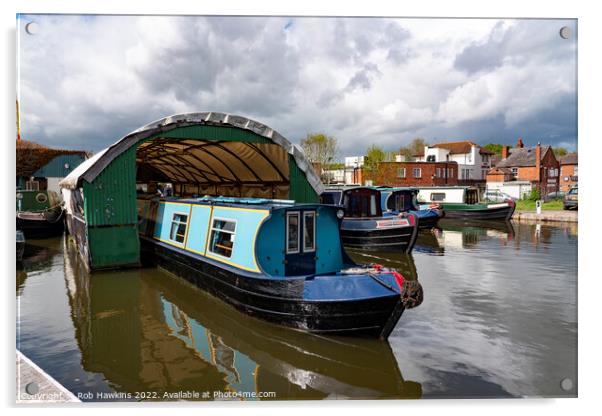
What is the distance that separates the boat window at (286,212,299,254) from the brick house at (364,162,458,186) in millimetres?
32695

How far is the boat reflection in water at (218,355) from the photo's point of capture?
5.33 metres

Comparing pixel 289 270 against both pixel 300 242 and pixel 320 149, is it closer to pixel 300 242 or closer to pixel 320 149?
pixel 300 242

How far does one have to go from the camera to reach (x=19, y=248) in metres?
12.2

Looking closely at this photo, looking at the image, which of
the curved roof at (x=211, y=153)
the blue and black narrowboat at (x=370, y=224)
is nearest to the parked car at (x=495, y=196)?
the blue and black narrowboat at (x=370, y=224)

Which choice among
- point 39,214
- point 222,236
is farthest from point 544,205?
point 39,214

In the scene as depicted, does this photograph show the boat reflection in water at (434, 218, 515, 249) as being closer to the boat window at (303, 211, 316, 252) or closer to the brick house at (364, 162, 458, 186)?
the boat window at (303, 211, 316, 252)

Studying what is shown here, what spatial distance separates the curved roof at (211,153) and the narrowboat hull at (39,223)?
5429 mm

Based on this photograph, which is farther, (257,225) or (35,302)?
(35,302)

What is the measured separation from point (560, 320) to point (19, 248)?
46.5 feet

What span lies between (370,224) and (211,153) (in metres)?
6.64

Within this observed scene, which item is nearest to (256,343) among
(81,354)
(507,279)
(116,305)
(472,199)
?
(81,354)

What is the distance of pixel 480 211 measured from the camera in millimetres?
26594

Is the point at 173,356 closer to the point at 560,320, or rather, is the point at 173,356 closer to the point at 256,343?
the point at 256,343

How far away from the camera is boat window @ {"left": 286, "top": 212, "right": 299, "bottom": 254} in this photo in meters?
7.43
